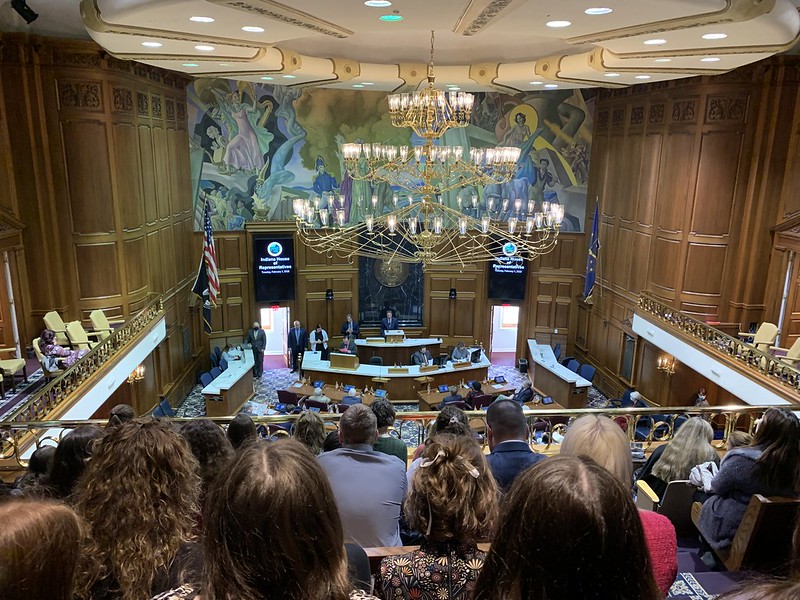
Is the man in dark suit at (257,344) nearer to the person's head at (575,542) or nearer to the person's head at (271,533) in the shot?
the person's head at (271,533)

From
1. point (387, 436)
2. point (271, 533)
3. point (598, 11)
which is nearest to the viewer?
point (271, 533)

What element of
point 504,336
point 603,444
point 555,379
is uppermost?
point 603,444

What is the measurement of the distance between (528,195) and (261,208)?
298 inches

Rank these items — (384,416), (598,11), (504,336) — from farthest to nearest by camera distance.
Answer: (504,336)
(598,11)
(384,416)

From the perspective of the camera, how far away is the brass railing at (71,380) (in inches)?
270

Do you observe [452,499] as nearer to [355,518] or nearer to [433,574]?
[433,574]

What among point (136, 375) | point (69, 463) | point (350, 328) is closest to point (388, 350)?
point (350, 328)

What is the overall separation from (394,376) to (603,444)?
1103 centimetres

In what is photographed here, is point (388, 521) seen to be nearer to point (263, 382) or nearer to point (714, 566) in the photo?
point (714, 566)

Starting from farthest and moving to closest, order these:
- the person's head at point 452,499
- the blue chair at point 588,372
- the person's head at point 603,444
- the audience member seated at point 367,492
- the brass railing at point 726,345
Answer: the blue chair at point 588,372 → the brass railing at point 726,345 → the audience member seated at point 367,492 → the person's head at point 603,444 → the person's head at point 452,499

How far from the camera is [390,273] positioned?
1781cm

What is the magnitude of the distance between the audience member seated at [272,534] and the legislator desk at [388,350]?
46.7 ft

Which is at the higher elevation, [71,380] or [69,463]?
[69,463]

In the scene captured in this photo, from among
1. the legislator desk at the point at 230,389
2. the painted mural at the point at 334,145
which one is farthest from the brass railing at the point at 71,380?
the painted mural at the point at 334,145
